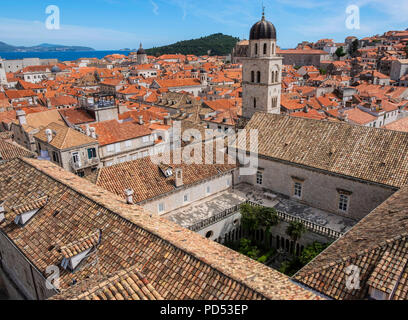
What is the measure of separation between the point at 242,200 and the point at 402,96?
267ft

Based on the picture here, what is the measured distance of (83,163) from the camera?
35.2m

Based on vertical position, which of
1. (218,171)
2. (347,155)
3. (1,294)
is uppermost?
(347,155)

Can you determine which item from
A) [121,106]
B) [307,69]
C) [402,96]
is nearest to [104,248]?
[121,106]

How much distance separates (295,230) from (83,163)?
2310cm

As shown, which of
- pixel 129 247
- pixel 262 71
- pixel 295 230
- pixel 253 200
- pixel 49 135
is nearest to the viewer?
pixel 129 247

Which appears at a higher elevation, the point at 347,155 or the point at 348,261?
the point at 347,155

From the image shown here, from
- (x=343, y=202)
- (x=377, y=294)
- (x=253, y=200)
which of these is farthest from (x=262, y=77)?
(x=377, y=294)

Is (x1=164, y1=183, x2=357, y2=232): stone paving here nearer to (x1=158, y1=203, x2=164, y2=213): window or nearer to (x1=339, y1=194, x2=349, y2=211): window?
(x1=158, y1=203, x2=164, y2=213): window

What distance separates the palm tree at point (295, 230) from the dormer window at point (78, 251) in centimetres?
→ 1679

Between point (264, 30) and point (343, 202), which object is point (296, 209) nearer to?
point (343, 202)

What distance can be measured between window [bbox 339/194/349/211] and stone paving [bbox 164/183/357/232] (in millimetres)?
862

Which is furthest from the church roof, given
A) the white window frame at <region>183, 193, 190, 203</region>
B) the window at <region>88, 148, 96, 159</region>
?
the window at <region>88, 148, 96, 159</region>

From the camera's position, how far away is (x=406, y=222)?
1599 centimetres

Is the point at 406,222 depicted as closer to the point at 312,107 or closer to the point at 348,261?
the point at 348,261
